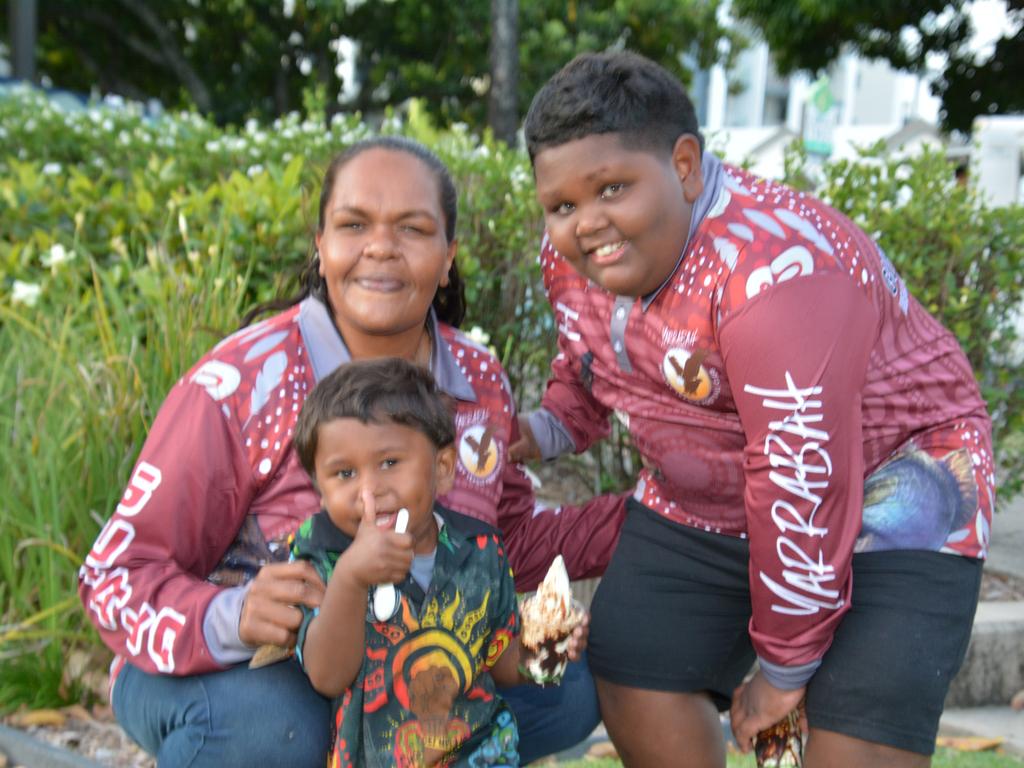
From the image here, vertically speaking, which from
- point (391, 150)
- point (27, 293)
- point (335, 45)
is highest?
point (335, 45)

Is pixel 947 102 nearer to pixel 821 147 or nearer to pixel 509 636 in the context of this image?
pixel 821 147

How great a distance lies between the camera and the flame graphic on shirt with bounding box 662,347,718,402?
7.57 feet

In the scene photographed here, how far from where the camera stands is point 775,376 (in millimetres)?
2102

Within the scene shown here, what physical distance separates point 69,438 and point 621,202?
167cm

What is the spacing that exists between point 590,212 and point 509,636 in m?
0.84

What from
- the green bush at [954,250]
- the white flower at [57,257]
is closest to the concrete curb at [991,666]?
the green bush at [954,250]

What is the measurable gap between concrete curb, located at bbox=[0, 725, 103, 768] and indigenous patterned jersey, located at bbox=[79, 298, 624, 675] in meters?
0.71

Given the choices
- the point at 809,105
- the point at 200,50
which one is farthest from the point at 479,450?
the point at 200,50

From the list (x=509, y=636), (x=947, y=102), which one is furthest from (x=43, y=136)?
(x=947, y=102)

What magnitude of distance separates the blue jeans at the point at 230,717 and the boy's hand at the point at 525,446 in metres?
0.80

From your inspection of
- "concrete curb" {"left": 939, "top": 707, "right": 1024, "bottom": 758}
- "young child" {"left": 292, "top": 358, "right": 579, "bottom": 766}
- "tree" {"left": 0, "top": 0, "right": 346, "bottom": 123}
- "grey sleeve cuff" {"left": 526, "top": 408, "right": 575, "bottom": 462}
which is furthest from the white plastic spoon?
"tree" {"left": 0, "top": 0, "right": 346, "bottom": 123}

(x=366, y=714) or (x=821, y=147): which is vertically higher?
(x=821, y=147)

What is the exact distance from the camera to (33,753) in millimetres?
2898

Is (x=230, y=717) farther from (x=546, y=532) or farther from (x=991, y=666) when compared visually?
(x=991, y=666)
